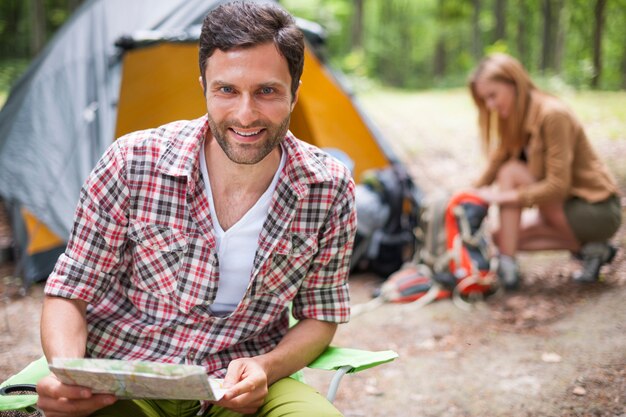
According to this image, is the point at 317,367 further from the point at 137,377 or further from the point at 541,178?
the point at 541,178

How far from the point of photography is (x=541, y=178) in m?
3.92

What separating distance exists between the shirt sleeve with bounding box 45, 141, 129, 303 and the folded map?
284 millimetres

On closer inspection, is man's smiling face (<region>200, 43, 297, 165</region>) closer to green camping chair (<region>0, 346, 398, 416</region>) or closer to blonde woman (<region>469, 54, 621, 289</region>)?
green camping chair (<region>0, 346, 398, 416</region>)

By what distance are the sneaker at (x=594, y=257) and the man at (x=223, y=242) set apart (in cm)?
255

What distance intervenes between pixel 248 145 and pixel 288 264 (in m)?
0.33

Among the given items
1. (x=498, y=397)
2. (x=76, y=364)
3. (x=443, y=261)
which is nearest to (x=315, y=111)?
(x=443, y=261)

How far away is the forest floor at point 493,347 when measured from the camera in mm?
2697

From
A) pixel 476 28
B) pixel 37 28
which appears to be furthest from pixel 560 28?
pixel 37 28

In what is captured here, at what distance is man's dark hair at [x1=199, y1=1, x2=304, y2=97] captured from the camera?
5.28 feet

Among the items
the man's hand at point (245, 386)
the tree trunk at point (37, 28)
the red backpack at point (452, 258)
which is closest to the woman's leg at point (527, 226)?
the red backpack at point (452, 258)

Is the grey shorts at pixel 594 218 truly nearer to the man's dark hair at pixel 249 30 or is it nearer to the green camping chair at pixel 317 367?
the green camping chair at pixel 317 367

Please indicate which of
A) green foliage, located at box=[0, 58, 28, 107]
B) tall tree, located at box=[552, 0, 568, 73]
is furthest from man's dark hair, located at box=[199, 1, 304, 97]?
tall tree, located at box=[552, 0, 568, 73]

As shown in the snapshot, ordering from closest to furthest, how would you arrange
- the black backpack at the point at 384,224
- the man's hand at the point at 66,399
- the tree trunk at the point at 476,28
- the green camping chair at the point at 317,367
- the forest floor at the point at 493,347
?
the man's hand at the point at 66,399
the green camping chair at the point at 317,367
the forest floor at the point at 493,347
the black backpack at the point at 384,224
the tree trunk at the point at 476,28

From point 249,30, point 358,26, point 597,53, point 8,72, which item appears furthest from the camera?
point 358,26
